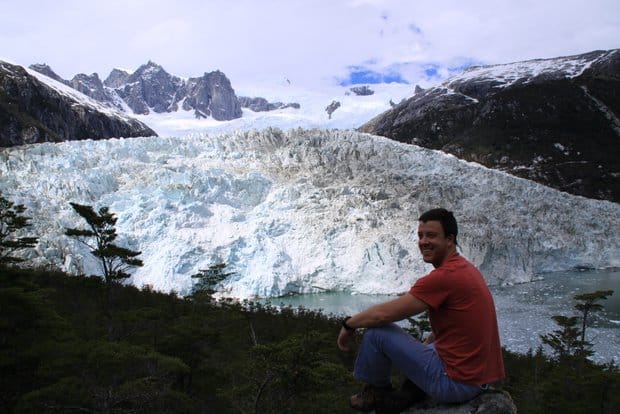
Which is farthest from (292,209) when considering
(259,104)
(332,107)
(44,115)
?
(259,104)

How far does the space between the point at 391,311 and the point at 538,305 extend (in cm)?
1645

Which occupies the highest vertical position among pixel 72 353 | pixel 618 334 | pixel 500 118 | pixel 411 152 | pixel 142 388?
pixel 500 118

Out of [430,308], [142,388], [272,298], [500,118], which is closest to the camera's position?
[430,308]

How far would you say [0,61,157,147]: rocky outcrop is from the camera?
39844mm

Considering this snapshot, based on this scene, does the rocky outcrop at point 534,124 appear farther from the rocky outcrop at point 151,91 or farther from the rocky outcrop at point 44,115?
the rocky outcrop at point 151,91

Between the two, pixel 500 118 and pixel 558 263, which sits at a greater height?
pixel 500 118

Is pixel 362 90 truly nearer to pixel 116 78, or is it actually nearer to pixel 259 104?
pixel 259 104

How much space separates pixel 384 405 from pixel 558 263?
76.9 ft

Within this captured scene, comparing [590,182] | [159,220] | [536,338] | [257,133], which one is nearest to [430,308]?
[536,338]

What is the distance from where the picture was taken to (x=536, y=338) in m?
13.3

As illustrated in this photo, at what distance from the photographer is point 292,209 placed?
65.1 ft

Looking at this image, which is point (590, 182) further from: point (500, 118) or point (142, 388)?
point (142, 388)

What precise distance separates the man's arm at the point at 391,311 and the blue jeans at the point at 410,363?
0.09m

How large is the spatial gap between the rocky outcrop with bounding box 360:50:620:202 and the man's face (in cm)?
4745
